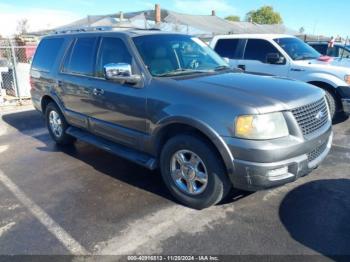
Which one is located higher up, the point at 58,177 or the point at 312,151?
the point at 312,151

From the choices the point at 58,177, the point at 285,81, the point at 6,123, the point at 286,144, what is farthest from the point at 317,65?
the point at 6,123

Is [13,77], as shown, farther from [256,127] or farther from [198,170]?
[256,127]

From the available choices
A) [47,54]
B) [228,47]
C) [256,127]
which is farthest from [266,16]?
[256,127]

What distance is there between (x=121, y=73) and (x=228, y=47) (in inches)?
208

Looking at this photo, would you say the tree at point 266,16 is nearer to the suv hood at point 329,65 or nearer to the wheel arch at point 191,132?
the suv hood at point 329,65

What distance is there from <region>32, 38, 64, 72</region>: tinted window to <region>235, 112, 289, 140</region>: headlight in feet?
12.4

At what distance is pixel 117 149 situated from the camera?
438 centimetres

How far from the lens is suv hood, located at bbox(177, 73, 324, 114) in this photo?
3.06m

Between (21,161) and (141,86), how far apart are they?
2.78 meters

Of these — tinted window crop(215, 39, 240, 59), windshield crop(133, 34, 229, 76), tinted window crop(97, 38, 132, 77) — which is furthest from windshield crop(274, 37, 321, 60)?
tinted window crop(97, 38, 132, 77)

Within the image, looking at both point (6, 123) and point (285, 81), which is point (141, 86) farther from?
point (6, 123)

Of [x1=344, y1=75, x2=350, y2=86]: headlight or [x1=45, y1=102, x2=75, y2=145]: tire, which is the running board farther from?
[x1=344, y1=75, x2=350, y2=86]: headlight

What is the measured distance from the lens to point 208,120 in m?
3.13

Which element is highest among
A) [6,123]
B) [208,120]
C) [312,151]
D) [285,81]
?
[285,81]
